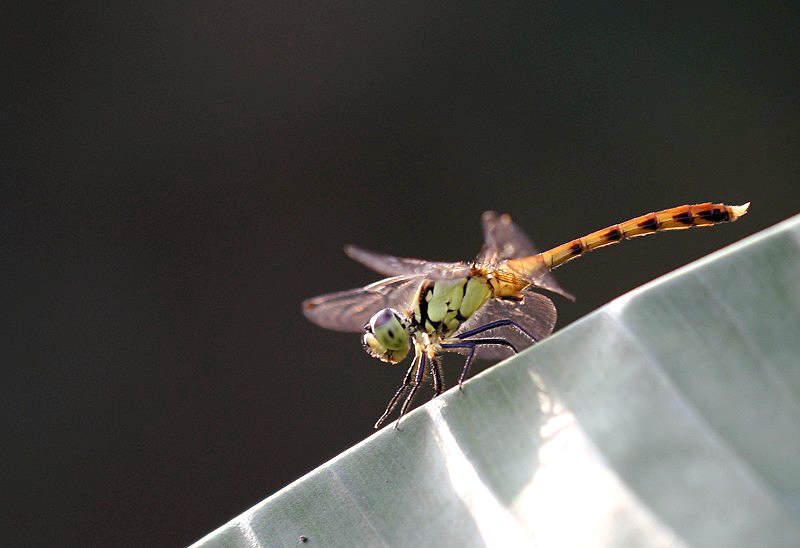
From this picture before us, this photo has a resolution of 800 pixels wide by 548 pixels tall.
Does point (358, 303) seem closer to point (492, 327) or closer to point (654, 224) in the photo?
point (492, 327)

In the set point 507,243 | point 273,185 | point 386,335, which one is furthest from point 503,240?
point 273,185

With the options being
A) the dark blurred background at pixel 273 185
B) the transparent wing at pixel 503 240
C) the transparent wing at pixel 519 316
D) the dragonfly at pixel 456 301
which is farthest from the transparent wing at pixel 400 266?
the dark blurred background at pixel 273 185

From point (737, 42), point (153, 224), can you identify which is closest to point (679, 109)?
point (737, 42)

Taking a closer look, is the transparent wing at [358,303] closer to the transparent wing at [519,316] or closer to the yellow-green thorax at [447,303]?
the yellow-green thorax at [447,303]

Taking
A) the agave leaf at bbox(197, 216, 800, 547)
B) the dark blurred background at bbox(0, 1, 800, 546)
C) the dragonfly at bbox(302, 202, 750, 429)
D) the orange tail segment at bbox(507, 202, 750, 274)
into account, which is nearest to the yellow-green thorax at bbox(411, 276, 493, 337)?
the dragonfly at bbox(302, 202, 750, 429)

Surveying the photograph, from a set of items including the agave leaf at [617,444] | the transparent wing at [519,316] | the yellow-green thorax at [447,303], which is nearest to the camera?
the agave leaf at [617,444]

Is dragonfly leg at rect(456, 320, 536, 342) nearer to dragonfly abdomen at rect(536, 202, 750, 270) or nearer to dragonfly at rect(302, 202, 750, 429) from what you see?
dragonfly at rect(302, 202, 750, 429)
